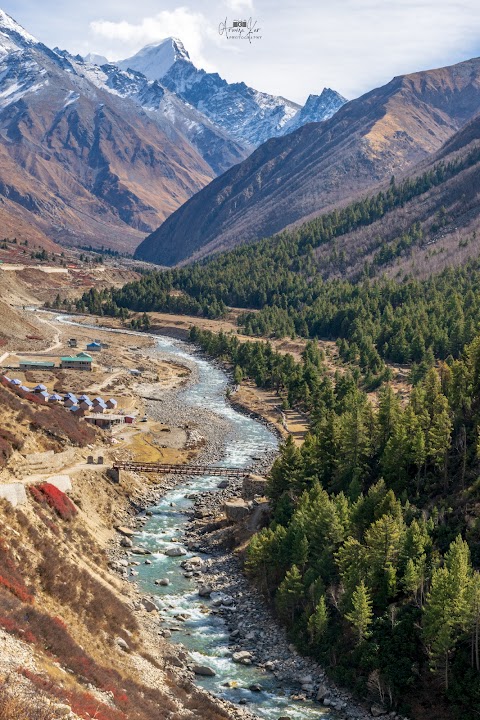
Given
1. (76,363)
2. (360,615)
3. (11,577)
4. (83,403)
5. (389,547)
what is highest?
(389,547)

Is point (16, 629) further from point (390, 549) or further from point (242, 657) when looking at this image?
point (390, 549)

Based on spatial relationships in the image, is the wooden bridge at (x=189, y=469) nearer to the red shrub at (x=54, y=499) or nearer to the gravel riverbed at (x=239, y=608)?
the gravel riverbed at (x=239, y=608)

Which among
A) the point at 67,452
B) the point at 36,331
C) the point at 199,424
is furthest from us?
the point at 36,331

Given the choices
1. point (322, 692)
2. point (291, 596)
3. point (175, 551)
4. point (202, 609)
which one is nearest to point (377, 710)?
point (322, 692)

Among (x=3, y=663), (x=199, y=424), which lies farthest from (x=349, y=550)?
(x=199, y=424)

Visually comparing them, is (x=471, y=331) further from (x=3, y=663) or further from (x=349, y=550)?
(x=3, y=663)

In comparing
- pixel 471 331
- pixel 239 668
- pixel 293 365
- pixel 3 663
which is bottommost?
pixel 239 668

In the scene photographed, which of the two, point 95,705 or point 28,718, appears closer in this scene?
point 28,718

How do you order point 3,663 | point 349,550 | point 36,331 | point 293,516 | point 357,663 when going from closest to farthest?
point 3,663, point 357,663, point 349,550, point 293,516, point 36,331
